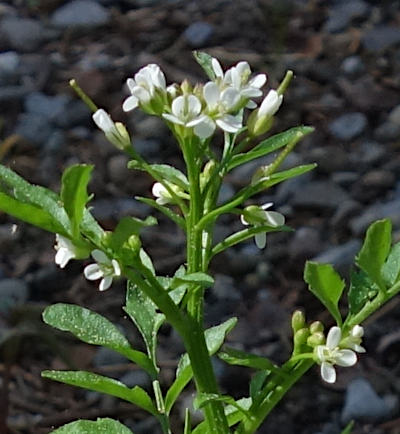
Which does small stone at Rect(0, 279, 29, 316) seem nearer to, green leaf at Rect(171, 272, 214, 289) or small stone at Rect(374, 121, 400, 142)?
small stone at Rect(374, 121, 400, 142)

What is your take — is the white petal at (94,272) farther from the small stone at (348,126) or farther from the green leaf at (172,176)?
the small stone at (348,126)

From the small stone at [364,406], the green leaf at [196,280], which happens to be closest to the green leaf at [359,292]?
the green leaf at [196,280]

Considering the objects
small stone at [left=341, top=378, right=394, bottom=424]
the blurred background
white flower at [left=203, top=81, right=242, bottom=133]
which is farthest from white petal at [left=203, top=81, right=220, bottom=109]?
small stone at [left=341, top=378, right=394, bottom=424]

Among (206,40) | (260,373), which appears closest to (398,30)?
(206,40)

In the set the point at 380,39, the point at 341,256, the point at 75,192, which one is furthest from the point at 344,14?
the point at 75,192

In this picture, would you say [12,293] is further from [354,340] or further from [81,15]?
[354,340]

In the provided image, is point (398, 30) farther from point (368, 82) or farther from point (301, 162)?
point (301, 162)
